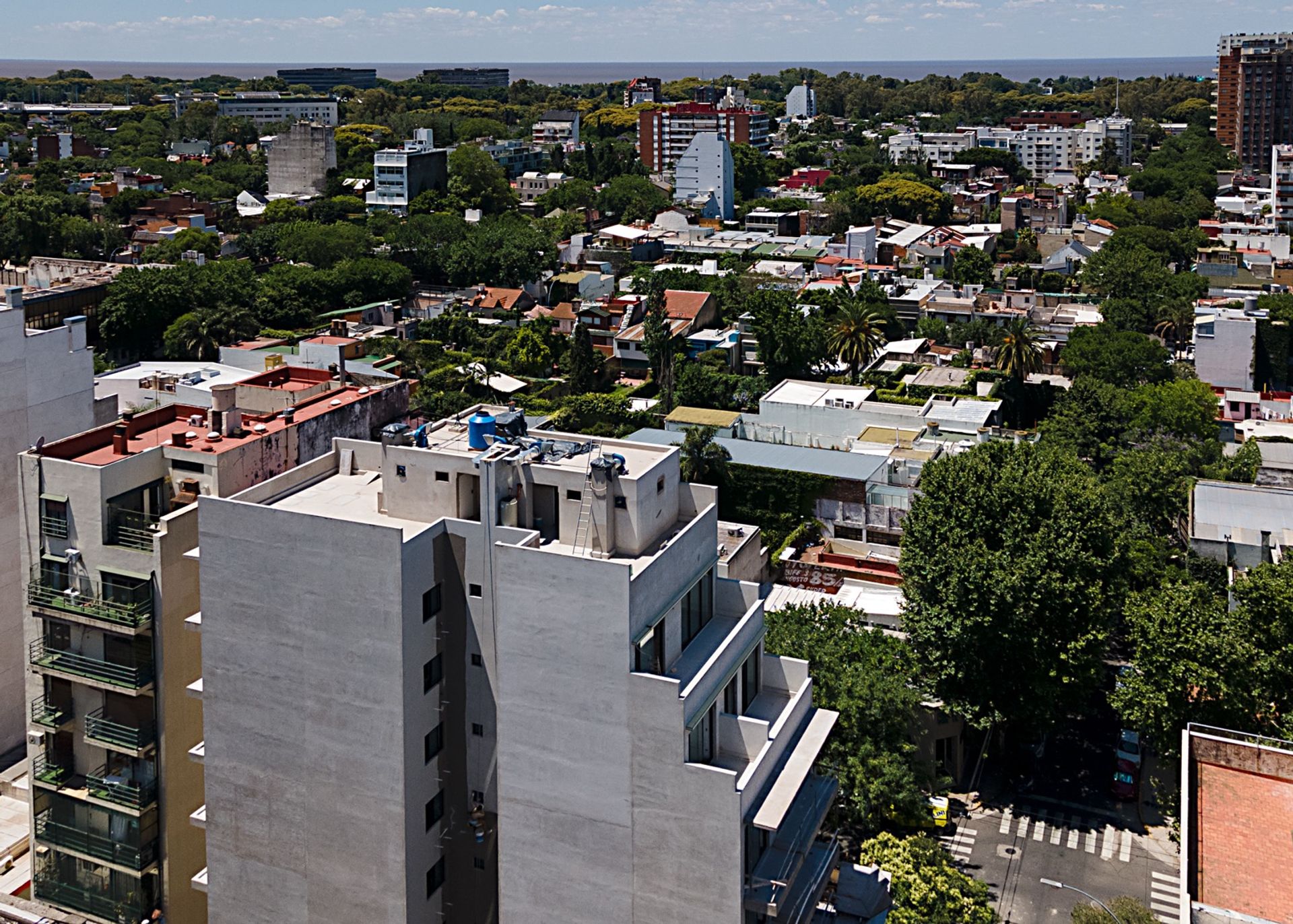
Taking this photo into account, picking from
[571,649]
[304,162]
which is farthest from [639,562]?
[304,162]

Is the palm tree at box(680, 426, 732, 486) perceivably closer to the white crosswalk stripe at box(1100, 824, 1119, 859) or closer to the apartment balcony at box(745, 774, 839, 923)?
the white crosswalk stripe at box(1100, 824, 1119, 859)

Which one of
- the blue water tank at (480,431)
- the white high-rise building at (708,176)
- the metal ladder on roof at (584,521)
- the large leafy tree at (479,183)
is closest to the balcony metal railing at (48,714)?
the blue water tank at (480,431)

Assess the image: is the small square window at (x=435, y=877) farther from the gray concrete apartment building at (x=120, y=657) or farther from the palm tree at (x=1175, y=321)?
the palm tree at (x=1175, y=321)

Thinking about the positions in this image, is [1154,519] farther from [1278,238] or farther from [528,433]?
[1278,238]

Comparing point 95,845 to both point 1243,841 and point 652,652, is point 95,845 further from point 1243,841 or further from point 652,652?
point 1243,841

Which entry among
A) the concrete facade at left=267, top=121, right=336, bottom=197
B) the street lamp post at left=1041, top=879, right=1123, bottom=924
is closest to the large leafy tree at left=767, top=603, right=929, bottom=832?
the street lamp post at left=1041, top=879, right=1123, bottom=924

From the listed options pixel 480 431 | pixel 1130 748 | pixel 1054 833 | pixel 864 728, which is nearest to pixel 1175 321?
pixel 1130 748
